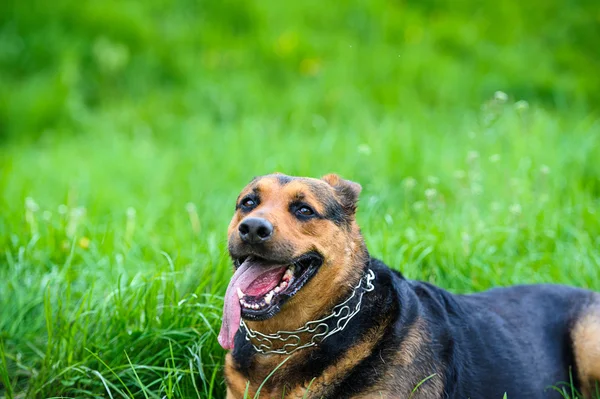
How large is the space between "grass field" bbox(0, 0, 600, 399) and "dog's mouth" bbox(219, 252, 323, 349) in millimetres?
565

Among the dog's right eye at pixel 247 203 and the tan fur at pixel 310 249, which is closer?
the tan fur at pixel 310 249

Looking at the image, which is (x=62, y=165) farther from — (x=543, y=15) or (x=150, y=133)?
(x=543, y=15)

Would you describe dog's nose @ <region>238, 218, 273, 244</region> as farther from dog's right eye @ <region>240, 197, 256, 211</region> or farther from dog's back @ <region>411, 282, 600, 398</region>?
dog's back @ <region>411, 282, 600, 398</region>

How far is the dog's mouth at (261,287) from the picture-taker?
10.9ft

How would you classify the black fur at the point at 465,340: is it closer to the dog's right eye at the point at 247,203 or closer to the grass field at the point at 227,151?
the dog's right eye at the point at 247,203

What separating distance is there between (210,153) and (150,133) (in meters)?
2.09

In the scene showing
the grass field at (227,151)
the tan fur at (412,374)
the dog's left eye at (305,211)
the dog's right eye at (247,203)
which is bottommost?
the grass field at (227,151)

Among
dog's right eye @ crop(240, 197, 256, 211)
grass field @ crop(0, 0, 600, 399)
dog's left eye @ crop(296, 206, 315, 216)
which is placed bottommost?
grass field @ crop(0, 0, 600, 399)

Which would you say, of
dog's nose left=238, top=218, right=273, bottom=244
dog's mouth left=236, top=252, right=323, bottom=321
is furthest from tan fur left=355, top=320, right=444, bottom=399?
dog's nose left=238, top=218, right=273, bottom=244

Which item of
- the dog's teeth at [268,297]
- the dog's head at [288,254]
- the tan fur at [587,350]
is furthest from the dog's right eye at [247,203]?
the tan fur at [587,350]

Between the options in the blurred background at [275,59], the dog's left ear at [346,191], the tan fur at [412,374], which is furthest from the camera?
the blurred background at [275,59]

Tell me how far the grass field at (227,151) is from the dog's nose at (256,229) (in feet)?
2.98

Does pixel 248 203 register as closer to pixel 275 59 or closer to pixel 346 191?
pixel 346 191

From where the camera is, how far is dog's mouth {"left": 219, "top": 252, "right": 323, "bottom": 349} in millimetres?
3324
